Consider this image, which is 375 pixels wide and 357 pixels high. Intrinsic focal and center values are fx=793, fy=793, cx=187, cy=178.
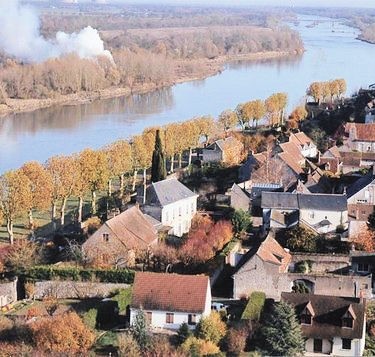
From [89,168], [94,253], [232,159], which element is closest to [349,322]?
[94,253]

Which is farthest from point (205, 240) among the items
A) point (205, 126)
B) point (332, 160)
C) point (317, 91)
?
point (317, 91)

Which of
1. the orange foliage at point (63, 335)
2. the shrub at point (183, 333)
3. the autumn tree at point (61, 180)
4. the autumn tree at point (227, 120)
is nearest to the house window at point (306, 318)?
the shrub at point (183, 333)

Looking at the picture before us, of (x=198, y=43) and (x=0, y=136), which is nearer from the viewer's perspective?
(x=0, y=136)

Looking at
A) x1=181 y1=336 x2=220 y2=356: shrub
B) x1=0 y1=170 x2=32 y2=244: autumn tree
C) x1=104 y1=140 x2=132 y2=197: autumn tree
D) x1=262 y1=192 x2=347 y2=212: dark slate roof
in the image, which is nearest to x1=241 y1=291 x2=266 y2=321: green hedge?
x1=181 y1=336 x2=220 y2=356: shrub

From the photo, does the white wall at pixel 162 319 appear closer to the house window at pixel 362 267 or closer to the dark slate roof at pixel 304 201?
the house window at pixel 362 267

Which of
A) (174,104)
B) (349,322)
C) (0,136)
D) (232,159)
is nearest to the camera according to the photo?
(349,322)

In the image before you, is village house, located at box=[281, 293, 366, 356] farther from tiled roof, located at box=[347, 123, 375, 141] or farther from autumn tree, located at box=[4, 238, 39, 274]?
tiled roof, located at box=[347, 123, 375, 141]

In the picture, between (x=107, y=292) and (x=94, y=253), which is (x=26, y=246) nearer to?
(x=94, y=253)
